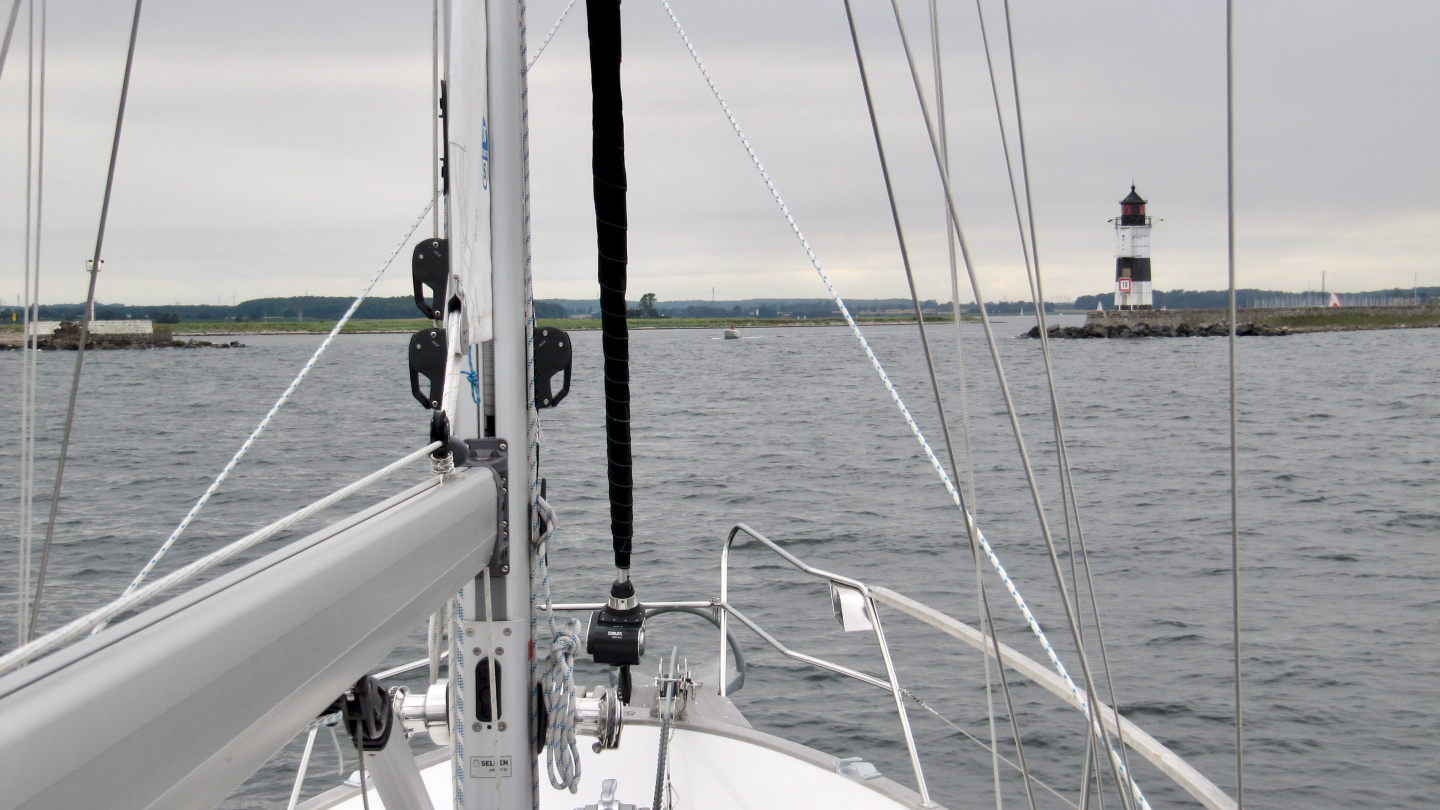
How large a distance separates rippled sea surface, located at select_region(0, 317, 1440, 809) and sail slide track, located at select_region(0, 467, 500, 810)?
2.39 m

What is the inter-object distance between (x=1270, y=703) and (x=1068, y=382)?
34.2m

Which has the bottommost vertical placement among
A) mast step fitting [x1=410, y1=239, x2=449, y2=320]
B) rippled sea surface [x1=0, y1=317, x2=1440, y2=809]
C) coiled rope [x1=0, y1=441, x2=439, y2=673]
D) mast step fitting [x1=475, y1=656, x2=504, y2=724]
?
rippled sea surface [x1=0, y1=317, x2=1440, y2=809]

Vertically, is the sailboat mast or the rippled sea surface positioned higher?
the sailboat mast

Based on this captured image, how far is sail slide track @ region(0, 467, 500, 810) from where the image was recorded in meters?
0.50

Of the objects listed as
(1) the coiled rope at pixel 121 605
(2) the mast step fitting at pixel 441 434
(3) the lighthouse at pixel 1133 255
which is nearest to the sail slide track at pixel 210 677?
(1) the coiled rope at pixel 121 605

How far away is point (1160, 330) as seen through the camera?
228 feet

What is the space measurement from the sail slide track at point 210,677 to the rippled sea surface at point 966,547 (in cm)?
239

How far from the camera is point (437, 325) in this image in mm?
1622

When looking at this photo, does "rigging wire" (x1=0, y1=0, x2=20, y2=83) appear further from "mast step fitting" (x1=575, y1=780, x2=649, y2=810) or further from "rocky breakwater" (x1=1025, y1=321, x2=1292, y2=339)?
"rocky breakwater" (x1=1025, y1=321, x2=1292, y2=339)

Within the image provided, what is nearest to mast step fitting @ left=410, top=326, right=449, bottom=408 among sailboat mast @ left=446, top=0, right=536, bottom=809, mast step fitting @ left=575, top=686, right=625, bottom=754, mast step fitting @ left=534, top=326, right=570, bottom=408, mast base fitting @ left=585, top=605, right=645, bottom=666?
sailboat mast @ left=446, top=0, right=536, bottom=809

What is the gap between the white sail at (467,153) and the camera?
4.64 ft

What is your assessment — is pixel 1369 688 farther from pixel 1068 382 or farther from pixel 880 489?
pixel 1068 382

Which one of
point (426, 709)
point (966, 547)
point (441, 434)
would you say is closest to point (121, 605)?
point (441, 434)

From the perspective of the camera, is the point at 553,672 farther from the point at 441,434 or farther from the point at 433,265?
the point at 433,265
